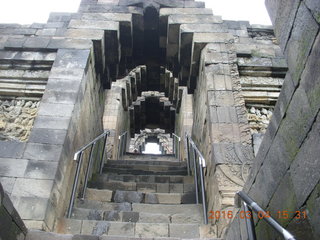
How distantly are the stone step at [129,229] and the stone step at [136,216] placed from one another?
0.24 m

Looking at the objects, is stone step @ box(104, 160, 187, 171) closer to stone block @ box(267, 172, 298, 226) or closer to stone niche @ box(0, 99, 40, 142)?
stone niche @ box(0, 99, 40, 142)

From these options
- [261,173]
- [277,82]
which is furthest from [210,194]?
[277,82]

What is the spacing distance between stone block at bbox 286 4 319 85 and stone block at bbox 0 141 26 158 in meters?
3.51

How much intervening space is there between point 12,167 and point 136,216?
5.60 feet

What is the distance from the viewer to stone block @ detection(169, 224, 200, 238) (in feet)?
12.7

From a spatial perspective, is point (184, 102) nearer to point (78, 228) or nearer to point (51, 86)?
point (51, 86)

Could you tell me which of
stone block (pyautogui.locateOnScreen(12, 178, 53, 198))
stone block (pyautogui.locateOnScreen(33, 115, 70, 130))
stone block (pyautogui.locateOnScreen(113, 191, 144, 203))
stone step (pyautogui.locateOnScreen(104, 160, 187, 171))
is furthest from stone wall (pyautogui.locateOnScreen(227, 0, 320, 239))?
stone step (pyautogui.locateOnScreen(104, 160, 187, 171))

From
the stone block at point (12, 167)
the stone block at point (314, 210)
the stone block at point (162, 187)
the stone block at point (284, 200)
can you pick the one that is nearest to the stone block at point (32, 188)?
the stone block at point (12, 167)

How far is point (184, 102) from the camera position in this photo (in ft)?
35.0

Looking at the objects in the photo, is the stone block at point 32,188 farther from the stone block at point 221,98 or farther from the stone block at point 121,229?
the stone block at point 221,98

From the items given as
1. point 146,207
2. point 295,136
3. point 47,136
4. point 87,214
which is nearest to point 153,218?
point 146,207

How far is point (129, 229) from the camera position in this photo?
12.9ft

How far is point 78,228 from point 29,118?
204cm

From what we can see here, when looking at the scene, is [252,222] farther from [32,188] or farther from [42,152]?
[42,152]
